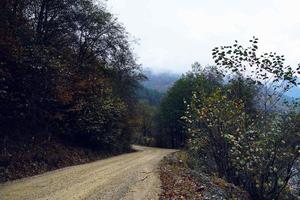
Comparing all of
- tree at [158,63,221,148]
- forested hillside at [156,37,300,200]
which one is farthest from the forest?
tree at [158,63,221,148]

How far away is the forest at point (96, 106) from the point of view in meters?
14.8

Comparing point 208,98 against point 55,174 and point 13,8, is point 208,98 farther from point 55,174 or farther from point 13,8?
point 13,8

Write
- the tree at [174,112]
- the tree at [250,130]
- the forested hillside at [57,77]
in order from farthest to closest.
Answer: the tree at [174,112], the forested hillside at [57,77], the tree at [250,130]

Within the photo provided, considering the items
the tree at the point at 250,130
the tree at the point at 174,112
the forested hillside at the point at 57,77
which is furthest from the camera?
the tree at the point at 174,112

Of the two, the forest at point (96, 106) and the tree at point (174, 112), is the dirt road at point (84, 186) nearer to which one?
the forest at point (96, 106)

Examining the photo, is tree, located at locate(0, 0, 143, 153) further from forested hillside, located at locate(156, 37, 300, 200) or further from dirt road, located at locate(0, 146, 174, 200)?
forested hillside, located at locate(156, 37, 300, 200)

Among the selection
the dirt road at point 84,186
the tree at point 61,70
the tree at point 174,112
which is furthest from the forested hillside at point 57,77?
the tree at point 174,112

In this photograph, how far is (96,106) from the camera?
3350 centimetres

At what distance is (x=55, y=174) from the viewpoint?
68.0 ft

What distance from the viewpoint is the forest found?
48.6 feet

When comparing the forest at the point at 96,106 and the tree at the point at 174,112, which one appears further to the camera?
the tree at the point at 174,112

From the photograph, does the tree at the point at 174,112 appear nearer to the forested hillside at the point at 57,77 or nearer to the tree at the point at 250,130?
the forested hillside at the point at 57,77

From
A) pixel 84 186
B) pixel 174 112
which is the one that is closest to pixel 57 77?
pixel 84 186

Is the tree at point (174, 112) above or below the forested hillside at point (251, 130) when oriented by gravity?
above
